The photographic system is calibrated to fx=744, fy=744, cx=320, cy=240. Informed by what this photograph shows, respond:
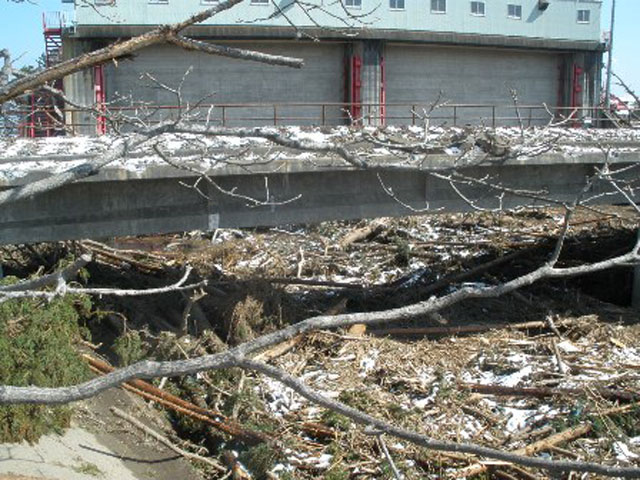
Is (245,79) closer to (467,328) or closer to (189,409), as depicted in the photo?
(467,328)

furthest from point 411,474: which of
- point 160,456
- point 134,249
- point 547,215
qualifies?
point 547,215

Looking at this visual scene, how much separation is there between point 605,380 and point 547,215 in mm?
10676

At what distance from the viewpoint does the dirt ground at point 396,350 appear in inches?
355

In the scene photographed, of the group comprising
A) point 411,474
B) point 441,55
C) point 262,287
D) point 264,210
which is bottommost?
point 411,474

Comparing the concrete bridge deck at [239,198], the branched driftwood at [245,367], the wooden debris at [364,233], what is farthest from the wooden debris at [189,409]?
the wooden debris at [364,233]

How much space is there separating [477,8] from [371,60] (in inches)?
253

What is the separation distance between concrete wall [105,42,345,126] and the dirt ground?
11218 mm

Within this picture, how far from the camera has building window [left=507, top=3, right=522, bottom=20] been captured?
109 ft

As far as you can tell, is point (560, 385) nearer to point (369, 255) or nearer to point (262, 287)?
point (262, 287)

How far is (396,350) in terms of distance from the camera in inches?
456

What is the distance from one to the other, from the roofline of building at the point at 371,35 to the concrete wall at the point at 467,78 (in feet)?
2.48

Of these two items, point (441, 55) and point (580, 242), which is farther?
point (441, 55)

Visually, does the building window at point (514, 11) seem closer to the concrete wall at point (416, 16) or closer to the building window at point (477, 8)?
the concrete wall at point (416, 16)

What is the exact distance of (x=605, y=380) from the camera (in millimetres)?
10344
